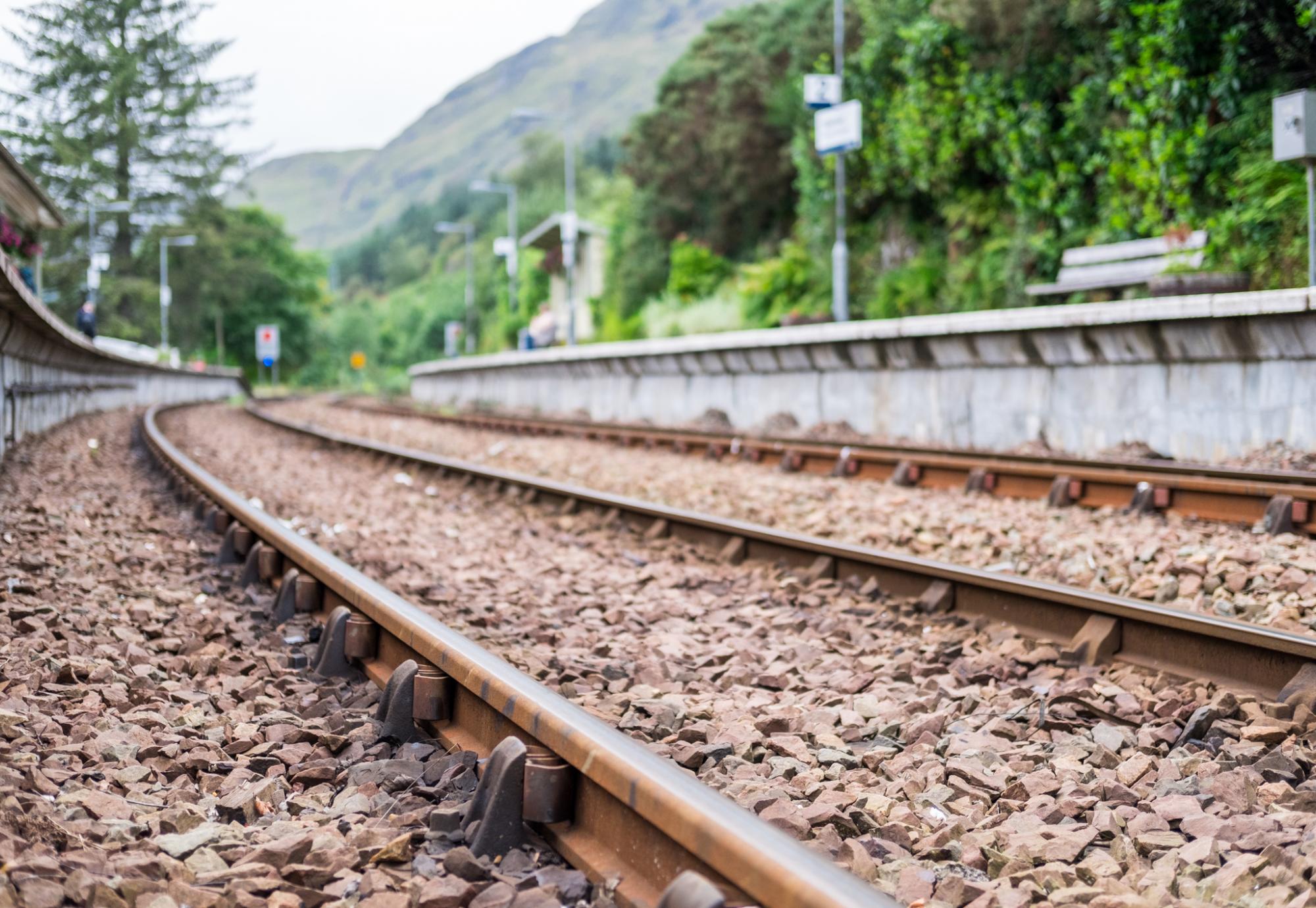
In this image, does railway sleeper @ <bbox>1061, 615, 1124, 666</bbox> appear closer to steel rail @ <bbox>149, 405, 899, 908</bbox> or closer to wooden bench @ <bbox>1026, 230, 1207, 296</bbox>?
steel rail @ <bbox>149, 405, 899, 908</bbox>

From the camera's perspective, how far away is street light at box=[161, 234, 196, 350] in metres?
51.3

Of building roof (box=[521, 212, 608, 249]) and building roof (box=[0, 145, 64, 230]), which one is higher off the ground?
building roof (box=[521, 212, 608, 249])

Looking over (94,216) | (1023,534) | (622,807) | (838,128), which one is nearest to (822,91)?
(838,128)

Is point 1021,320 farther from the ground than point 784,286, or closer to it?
closer to it

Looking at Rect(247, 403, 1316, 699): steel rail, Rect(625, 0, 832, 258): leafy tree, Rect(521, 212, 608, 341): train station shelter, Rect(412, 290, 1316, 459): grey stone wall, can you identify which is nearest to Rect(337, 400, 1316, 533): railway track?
Rect(412, 290, 1316, 459): grey stone wall

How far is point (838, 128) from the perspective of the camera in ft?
57.6

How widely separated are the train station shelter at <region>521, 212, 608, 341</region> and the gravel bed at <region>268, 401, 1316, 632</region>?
36.7 m

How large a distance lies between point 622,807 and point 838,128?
16.4 meters

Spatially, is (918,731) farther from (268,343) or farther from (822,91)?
(268,343)

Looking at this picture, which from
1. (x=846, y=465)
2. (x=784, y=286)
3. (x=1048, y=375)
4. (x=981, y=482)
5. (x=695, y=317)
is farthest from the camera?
(x=695, y=317)

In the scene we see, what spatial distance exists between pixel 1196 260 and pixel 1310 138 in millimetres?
3816

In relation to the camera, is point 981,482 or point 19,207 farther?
point 19,207

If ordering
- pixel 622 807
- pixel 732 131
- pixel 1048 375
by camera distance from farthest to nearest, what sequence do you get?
1. pixel 732 131
2. pixel 1048 375
3. pixel 622 807

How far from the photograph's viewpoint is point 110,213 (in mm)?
52844
